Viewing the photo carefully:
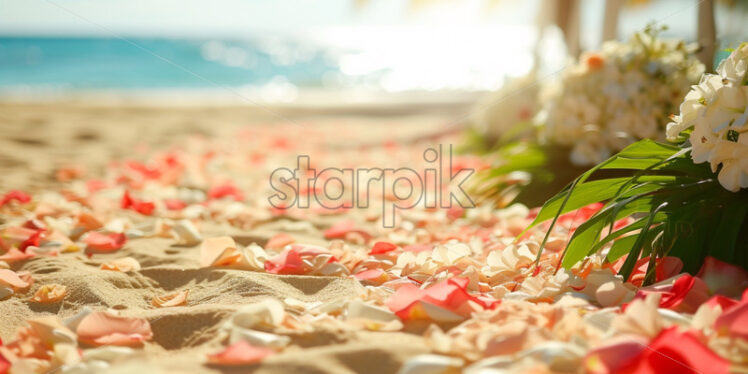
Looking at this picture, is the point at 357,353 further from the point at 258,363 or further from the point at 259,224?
the point at 259,224

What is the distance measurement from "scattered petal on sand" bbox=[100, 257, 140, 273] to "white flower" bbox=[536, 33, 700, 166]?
161 centimetres

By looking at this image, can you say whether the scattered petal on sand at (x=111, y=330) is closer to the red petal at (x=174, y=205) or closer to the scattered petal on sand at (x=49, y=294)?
the scattered petal on sand at (x=49, y=294)

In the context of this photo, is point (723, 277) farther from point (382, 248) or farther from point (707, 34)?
point (707, 34)

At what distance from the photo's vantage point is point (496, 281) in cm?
154

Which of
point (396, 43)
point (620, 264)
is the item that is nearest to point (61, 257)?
point (620, 264)

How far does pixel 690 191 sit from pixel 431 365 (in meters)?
0.77

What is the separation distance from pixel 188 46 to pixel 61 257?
90.1 feet

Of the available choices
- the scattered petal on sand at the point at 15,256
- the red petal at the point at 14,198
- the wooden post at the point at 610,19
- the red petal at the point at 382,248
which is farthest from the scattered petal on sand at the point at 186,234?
the wooden post at the point at 610,19

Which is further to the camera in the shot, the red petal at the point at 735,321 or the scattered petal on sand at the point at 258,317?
the scattered petal on sand at the point at 258,317

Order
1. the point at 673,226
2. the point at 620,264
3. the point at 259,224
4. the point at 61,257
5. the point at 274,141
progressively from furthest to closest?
the point at 274,141, the point at 259,224, the point at 61,257, the point at 620,264, the point at 673,226

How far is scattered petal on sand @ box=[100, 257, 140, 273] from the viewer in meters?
1.74

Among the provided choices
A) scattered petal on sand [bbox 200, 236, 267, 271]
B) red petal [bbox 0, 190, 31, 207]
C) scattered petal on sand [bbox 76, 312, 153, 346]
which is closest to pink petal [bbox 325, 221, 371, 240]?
scattered petal on sand [bbox 200, 236, 267, 271]

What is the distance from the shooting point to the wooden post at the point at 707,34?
2.47m

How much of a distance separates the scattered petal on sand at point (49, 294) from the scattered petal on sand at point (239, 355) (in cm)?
64
